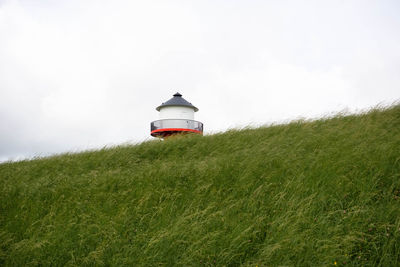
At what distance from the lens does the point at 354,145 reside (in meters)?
6.30

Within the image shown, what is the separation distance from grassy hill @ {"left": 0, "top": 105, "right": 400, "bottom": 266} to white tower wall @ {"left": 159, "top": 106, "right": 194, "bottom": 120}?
12.9 meters

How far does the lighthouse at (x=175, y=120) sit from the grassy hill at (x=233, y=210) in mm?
12464

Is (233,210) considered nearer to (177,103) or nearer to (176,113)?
(176,113)

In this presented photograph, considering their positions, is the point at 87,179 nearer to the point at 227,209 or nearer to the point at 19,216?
the point at 19,216

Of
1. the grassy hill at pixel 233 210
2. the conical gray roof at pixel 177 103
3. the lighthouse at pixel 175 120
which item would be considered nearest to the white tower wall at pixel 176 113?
the lighthouse at pixel 175 120

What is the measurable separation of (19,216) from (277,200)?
4.51m

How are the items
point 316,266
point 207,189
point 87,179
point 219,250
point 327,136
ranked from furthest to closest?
point 327,136, point 87,179, point 207,189, point 219,250, point 316,266

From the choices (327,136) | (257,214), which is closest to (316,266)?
(257,214)

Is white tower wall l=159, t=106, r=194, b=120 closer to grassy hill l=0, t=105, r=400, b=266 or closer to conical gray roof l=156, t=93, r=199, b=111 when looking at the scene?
conical gray roof l=156, t=93, r=199, b=111

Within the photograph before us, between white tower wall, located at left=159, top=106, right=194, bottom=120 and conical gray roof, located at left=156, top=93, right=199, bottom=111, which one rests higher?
conical gray roof, located at left=156, top=93, right=199, bottom=111

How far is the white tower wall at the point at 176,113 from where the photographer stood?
67.4 ft

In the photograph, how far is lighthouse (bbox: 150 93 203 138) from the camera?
2020 centimetres

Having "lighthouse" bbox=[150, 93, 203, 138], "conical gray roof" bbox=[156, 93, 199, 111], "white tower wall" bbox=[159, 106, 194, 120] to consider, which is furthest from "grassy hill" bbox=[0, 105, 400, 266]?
"conical gray roof" bbox=[156, 93, 199, 111]

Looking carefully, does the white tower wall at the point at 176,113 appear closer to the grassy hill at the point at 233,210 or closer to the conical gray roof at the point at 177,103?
the conical gray roof at the point at 177,103
